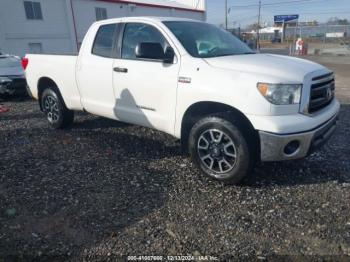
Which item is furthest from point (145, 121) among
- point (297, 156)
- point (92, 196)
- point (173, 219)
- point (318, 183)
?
point (318, 183)

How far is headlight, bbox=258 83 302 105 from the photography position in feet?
10.9

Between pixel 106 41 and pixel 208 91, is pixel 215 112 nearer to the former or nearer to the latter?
pixel 208 91

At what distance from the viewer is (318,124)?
11.5ft

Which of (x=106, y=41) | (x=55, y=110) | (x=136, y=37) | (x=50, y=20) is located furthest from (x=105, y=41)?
(x=50, y=20)

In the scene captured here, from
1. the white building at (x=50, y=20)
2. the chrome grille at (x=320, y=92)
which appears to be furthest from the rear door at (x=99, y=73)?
the white building at (x=50, y=20)

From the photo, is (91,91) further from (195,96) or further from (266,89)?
(266,89)

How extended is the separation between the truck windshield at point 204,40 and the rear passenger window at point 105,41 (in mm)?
931

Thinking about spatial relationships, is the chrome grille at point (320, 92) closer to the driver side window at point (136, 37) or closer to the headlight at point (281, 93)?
the headlight at point (281, 93)

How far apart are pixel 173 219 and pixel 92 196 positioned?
106 centimetres

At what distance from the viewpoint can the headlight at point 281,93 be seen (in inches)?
130

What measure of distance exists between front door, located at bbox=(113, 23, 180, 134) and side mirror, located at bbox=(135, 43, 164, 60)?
0.39 ft

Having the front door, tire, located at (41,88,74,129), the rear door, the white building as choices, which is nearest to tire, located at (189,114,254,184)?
the front door

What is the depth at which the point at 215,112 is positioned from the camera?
3.87 metres

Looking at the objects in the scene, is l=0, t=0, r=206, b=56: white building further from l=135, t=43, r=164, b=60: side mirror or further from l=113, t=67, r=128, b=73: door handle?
l=135, t=43, r=164, b=60: side mirror
